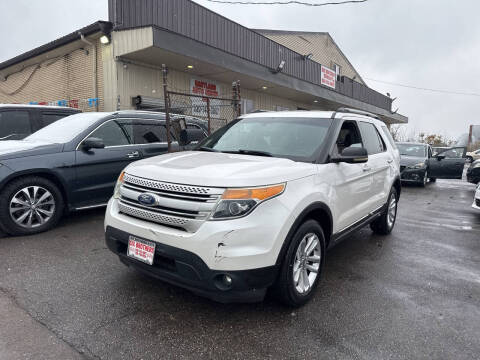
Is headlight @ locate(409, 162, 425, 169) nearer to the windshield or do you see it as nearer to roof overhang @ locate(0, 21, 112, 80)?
the windshield

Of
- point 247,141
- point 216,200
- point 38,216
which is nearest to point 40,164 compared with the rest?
point 38,216

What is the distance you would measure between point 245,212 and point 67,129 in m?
3.97

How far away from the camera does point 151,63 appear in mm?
9430

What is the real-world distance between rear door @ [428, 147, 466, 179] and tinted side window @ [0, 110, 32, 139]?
39.9ft

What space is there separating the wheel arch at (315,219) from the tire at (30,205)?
3535mm

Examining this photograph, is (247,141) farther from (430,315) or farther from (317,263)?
(430,315)

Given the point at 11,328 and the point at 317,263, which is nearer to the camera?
the point at 11,328

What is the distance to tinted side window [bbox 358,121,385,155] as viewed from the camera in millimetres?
4141

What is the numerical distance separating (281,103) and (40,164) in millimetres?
12729

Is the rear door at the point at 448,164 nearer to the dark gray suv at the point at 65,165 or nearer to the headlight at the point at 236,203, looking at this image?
the dark gray suv at the point at 65,165

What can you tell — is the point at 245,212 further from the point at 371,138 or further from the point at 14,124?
the point at 14,124

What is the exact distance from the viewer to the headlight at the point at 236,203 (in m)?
2.28

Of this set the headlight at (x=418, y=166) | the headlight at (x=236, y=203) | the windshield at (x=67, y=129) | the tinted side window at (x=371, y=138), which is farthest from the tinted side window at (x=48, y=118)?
the headlight at (x=418, y=166)

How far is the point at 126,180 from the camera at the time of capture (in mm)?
2830
